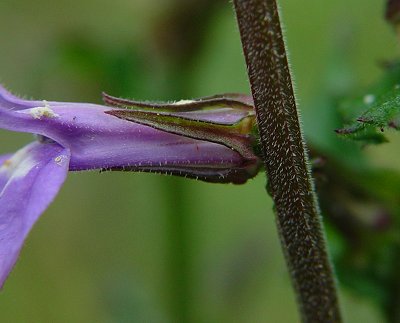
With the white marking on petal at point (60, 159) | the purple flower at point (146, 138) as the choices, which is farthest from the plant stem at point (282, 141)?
the white marking on petal at point (60, 159)

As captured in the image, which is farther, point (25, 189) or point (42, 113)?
point (42, 113)

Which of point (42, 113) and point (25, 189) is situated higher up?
point (42, 113)

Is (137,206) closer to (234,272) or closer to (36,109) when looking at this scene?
(234,272)

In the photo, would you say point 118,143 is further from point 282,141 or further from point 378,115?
point 378,115

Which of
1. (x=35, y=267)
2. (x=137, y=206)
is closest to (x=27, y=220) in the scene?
(x=35, y=267)

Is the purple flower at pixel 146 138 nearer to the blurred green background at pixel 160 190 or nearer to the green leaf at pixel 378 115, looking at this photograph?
the green leaf at pixel 378 115

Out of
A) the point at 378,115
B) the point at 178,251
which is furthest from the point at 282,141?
the point at 178,251
